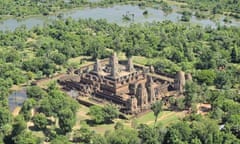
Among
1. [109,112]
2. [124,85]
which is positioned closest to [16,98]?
Answer: [124,85]

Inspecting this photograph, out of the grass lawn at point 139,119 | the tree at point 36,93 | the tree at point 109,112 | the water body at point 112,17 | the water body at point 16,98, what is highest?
the water body at point 112,17

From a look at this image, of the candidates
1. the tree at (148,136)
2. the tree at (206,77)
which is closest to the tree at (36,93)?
the tree at (148,136)

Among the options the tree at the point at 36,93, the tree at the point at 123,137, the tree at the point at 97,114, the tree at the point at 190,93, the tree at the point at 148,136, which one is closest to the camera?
the tree at the point at 123,137

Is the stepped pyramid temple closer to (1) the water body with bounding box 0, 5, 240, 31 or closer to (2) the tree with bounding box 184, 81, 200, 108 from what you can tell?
(2) the tree with bounding box 184, 81, 200, 108

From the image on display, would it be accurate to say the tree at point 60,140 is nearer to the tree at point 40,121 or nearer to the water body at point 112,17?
the tree at point 40,121

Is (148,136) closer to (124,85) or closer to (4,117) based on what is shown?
(4,117)

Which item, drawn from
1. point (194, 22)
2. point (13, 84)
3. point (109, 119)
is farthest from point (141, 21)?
point (109, 119)

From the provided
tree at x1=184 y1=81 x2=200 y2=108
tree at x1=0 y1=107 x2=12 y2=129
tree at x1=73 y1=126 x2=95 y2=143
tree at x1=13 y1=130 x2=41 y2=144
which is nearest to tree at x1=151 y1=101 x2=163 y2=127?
tree at x1=184 y1=81 x2=200 y2=108

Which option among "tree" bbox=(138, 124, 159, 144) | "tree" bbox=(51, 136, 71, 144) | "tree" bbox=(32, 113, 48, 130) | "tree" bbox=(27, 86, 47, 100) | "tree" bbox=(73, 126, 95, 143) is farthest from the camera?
"tree" bbox=(27, 86, 47, 100)
